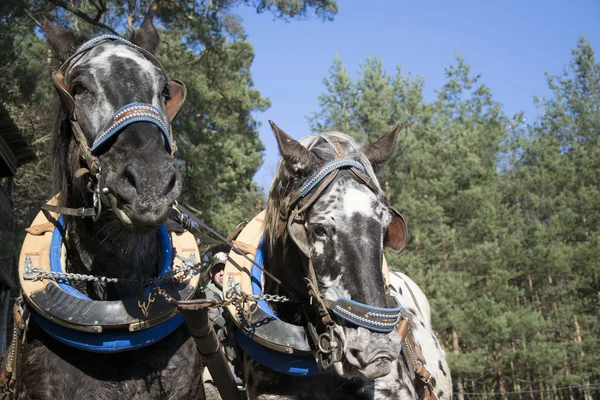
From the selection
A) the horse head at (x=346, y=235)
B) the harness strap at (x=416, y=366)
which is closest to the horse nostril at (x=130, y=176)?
the horse head at (x=346, y=235)

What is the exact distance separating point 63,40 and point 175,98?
0.74 m

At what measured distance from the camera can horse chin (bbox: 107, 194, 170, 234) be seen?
8.61 feet

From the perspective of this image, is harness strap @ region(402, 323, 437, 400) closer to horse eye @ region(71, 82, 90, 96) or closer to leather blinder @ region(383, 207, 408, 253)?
leather blinder @ region(383, 207, 408, 253)

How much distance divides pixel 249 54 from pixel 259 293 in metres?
24.0

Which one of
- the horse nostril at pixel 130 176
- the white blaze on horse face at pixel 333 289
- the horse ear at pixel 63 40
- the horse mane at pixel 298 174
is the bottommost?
the white blaze on horse face at pixel 333 289

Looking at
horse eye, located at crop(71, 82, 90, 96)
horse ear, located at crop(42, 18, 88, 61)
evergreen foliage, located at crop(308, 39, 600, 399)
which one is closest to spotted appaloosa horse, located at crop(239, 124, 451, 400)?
horse eye, located at crop(71, 82, 90, 96)

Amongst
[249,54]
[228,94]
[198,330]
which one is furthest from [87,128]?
[249,54]

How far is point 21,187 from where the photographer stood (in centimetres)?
1791

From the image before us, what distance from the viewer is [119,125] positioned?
286cm

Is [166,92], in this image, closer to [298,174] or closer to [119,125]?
[119,125]

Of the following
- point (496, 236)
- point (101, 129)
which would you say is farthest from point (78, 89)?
point (496, 236)

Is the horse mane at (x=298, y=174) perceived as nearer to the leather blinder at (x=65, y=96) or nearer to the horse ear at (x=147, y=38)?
the horse ear at (x=147, y=38)

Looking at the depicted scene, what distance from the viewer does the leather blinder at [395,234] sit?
11.3 feet

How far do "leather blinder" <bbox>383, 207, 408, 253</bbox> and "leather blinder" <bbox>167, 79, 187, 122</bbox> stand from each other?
1.29 m
